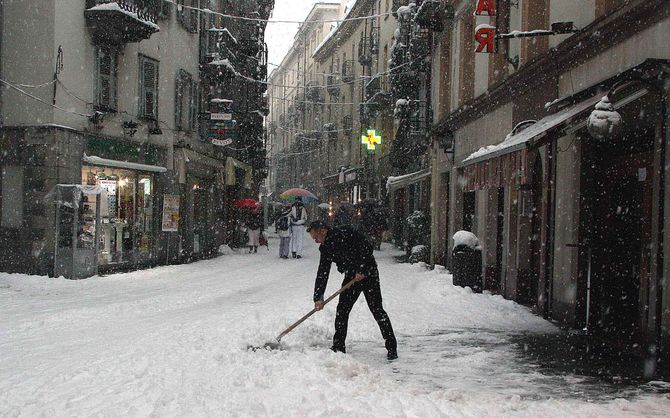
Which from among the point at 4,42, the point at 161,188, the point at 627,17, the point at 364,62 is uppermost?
the point at 364,62

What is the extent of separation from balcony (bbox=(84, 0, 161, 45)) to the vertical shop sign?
15.9ft

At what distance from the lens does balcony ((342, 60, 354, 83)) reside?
46.2 m

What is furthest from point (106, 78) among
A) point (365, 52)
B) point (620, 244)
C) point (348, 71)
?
point (348, 71)

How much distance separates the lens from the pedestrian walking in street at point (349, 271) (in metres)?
7.14

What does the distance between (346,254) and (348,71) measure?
41246 millimetres

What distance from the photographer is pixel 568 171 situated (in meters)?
10.5

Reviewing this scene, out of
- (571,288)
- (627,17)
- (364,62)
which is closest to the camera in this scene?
(627,17)

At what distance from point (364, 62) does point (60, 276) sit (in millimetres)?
29302

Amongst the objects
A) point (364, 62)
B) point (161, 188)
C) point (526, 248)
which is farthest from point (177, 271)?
point (364, 62)

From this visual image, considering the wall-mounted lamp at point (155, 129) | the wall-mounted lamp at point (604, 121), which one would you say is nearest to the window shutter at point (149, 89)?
the wall-mounted lamp at point (155, 129)

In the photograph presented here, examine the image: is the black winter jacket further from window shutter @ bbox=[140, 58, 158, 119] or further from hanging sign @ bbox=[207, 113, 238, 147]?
hanging sign @ bbox=[207, 113, 238, 147]

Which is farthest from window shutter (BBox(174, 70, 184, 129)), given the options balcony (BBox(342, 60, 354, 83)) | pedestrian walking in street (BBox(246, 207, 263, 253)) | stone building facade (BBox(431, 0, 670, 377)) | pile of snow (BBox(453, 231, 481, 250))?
balcony (BBox(342, 60, 354, 83))

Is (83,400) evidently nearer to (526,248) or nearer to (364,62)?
(526,248)

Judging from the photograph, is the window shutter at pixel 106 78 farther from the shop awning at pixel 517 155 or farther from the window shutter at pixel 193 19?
the shop awning at pixel 517 155
